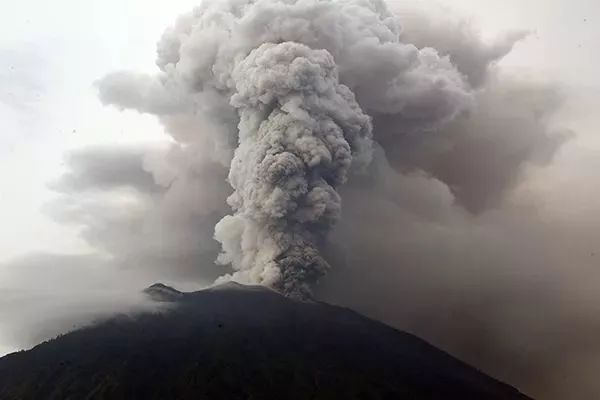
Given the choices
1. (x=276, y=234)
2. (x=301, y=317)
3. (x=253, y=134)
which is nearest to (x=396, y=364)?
(x=301, y=317)

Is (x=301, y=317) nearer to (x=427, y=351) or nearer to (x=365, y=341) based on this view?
(x=365, y=341)

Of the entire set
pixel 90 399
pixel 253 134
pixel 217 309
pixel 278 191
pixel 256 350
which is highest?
pixel 253 134

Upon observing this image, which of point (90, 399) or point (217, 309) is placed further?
point (217, 309)

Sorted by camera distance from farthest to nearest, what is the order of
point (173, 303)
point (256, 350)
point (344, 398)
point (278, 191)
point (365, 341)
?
point (173, 303)
point (365, 341)
point (256, 350)
point (344, 398)
point (278, 191)

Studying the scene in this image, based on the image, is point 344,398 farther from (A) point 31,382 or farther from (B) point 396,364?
(A) point 31,382

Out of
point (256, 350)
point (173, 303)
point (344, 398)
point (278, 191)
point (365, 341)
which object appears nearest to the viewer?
point (278, 191)

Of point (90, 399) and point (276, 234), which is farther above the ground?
Answer: point (276, 234)

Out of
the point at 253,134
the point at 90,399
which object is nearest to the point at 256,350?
the point at 90,399
